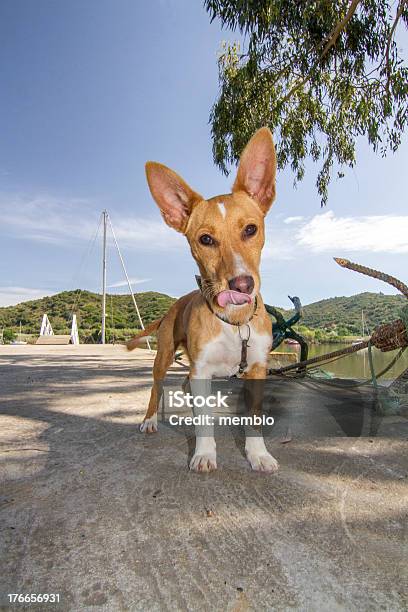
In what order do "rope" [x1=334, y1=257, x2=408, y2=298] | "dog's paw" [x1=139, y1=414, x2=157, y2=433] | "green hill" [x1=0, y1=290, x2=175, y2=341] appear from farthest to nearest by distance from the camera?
"green hill" [x1=0, y1=290, x2=175, y2=341]
"rope" [x1=334, y1=257, x2=408, y2=298]
"dog's paw" [x1=139, y1=414, x2=157, y2=433]

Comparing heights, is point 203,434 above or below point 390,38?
below

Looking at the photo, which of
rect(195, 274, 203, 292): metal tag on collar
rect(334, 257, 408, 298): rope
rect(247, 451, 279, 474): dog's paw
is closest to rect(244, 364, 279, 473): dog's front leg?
rect(247, 451, 279, 474): dog's paw

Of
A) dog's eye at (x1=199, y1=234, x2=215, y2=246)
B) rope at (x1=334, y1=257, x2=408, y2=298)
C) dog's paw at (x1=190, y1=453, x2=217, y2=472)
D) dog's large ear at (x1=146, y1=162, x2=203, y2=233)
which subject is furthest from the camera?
rope at (x1=334, y1=257, x2=408, y2=298)

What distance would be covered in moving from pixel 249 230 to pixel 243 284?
45 cm

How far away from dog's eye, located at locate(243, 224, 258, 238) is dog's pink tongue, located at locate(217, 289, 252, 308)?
40 cm

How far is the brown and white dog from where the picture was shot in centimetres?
187

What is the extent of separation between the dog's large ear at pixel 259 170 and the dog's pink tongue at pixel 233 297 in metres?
0.75

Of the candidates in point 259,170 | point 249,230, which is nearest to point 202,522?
point 249,230

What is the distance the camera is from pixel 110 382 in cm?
485

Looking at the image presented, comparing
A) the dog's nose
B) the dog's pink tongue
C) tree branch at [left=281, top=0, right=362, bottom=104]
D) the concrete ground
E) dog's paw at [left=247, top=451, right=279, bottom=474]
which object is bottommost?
the concrete ground

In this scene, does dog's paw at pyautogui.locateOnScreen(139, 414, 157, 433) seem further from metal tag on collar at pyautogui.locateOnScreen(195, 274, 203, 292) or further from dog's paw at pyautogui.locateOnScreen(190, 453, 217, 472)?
metal tag on collar at pyautogui.locateOnScreen(195, 274, 203, 292)

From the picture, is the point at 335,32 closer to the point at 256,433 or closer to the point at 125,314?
the point at 256,433

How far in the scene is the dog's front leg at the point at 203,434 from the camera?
Answer: 1884 millimetres

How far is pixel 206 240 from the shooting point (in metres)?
2.01
